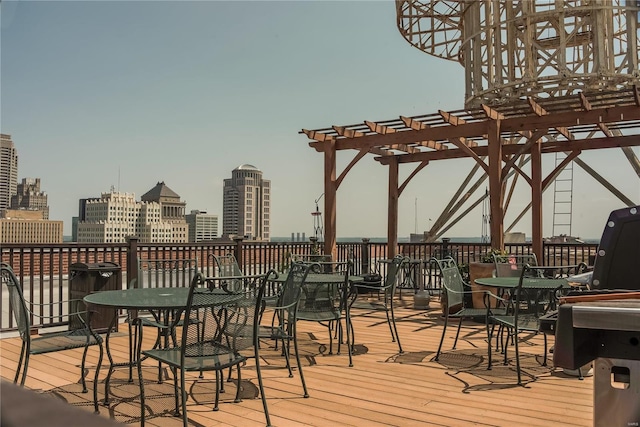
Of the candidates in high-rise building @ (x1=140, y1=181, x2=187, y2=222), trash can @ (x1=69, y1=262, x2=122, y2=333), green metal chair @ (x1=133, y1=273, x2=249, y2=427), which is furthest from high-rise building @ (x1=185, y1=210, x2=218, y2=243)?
green metal chair @ (x1=133, y1=273, x2=249, y2=427)

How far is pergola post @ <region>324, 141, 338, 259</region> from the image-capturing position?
9.81 metres

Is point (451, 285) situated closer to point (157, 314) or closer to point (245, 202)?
point (157, 314)

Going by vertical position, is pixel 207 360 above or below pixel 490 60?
below

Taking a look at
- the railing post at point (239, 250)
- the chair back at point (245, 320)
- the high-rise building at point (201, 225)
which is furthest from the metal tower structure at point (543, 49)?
the high-rise building at point (201, 225)

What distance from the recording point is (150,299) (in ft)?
10.8

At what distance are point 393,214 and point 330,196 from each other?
200cm

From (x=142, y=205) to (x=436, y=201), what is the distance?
69090mm

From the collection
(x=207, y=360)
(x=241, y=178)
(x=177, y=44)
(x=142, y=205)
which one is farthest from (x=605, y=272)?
(x=241, y=178)

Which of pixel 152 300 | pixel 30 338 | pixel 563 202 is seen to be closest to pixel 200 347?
pixel 152 300

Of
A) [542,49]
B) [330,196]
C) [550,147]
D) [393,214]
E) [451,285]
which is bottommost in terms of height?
[451,285]

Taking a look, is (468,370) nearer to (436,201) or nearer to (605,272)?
(605,272)

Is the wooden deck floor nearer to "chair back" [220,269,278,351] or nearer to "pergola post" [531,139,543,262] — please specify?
"chair back" [220,269,278,351]

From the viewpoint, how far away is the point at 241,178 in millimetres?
108438

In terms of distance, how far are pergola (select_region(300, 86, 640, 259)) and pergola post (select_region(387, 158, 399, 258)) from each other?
0.07ft
